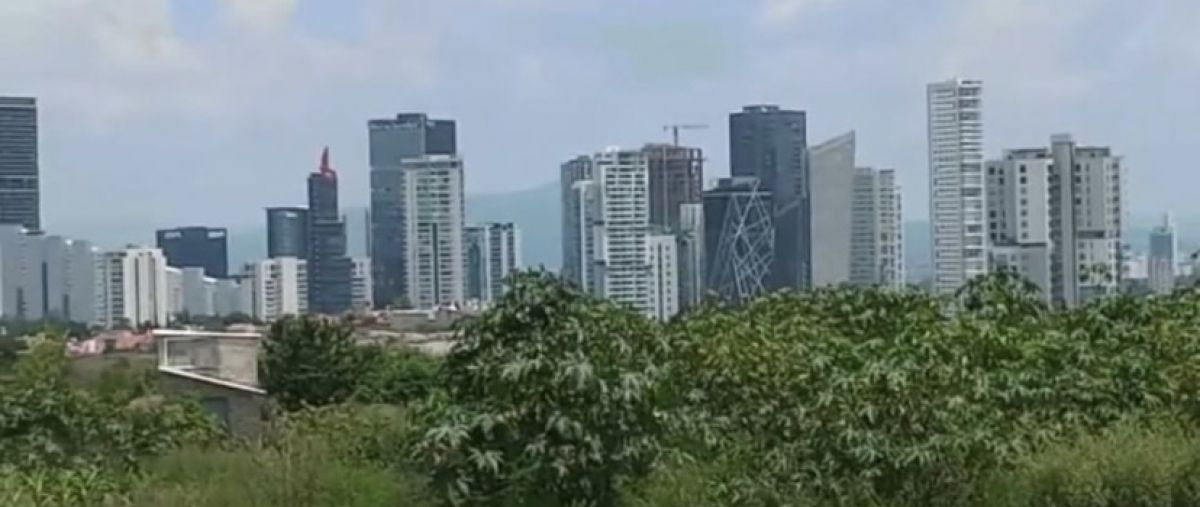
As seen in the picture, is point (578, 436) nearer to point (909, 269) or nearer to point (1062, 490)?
point (1062, 490)

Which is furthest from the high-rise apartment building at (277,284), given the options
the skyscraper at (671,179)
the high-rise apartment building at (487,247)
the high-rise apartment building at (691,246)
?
the high-rise apartment building at (691,246)

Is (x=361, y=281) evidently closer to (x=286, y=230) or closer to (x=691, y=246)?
(x=286, y=230)

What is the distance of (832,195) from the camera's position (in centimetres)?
842

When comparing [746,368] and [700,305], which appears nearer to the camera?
[746,368]

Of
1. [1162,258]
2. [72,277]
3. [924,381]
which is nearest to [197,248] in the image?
[72,277]

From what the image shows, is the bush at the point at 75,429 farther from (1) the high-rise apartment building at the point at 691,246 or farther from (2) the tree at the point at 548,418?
(1) the high-rise apartment building at the point at 691,246

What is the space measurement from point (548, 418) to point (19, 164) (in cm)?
749

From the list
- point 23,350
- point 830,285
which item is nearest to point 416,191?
point 23,350

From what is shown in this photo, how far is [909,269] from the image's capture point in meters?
7.36

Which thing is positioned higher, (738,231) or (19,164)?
(19,164)

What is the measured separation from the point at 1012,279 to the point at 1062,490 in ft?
5.29

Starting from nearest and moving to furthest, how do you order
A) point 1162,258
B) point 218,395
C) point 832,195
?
point 1162,258 → point 832,195 → point 218,395

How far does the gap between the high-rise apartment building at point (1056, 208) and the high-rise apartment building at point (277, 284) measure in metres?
5.19

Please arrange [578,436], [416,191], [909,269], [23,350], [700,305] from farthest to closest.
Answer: [416,191] → [23,350] → [909,269] → [700,305] → [578,436]
